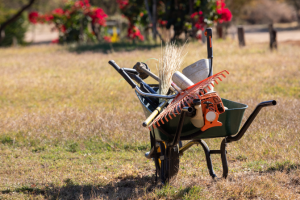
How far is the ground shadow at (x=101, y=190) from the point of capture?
3244mm

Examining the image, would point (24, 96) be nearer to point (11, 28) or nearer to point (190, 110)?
point (190, 110)

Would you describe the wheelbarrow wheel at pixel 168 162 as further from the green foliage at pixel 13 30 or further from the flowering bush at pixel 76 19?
the green foliage at pixel 13 30

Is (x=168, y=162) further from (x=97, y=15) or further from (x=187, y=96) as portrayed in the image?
(x=97, y=15)

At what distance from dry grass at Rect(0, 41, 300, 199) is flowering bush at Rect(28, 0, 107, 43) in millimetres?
9282

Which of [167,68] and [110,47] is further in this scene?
[110,47]

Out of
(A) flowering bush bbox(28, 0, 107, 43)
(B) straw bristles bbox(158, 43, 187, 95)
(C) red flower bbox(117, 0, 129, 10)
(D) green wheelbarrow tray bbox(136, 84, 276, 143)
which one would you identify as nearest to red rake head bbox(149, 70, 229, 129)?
(D) green wheelbarrow tray bbox(136, 84, 276, 143)

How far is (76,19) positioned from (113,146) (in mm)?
13848

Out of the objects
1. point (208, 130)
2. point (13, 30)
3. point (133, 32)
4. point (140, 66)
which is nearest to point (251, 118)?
point (208, 130)

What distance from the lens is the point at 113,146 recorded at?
4582mm

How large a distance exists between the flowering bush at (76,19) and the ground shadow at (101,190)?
1467cm

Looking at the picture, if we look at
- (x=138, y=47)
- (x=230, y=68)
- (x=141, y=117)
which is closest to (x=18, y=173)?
(x=141, y=117)

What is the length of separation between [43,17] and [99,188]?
56.9 ft

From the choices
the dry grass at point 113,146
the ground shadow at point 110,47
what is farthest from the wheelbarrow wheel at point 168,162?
the ground shadow at point 110,47

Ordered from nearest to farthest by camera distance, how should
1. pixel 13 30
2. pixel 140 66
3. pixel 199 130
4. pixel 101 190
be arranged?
pixel 199 130
pixel 101 190
pixel 140 66
pixel 13 30
